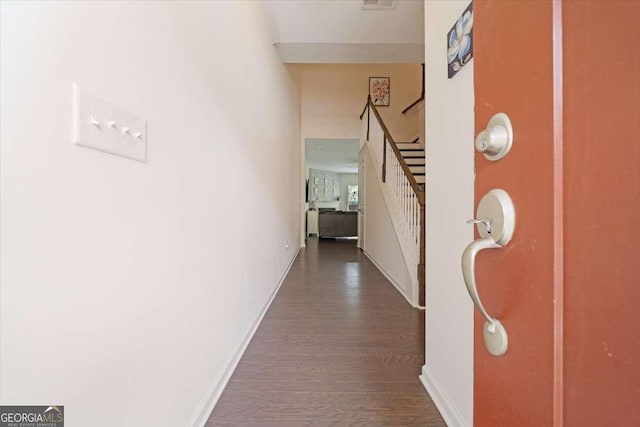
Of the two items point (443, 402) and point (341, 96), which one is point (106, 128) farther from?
point (341, 96)

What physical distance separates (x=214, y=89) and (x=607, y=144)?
1.55 m

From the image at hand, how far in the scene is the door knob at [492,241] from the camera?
416 millimetres

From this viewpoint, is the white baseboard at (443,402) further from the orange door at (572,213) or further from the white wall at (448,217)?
the orange door at (572,213)

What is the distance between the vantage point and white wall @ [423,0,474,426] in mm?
1179

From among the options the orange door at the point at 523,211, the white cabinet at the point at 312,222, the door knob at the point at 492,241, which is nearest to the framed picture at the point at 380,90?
the white cabinet at the point at 312,222

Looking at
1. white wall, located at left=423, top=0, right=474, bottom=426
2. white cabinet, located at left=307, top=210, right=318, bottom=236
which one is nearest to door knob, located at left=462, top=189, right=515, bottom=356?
white wall, located at left=423, top=0, right=474, bottom=426

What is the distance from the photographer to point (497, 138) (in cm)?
43

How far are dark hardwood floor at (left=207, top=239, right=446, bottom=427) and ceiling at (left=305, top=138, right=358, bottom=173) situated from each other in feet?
16.7

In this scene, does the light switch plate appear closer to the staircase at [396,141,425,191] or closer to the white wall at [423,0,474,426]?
the white wall at [423,0,474,426]

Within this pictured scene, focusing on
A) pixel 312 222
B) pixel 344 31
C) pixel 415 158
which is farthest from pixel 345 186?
pixel 344 31

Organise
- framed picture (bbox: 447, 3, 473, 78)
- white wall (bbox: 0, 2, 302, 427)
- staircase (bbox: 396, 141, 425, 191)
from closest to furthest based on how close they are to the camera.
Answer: white wall (bbox: 0, 2, 302, 427), framed picture (bbox: 447, 3, 473, 78), staircase (bbox: 396, 141, 425, 191)

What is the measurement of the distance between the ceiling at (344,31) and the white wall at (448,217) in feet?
4.97

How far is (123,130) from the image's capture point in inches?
31.6

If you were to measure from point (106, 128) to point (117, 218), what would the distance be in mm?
244
